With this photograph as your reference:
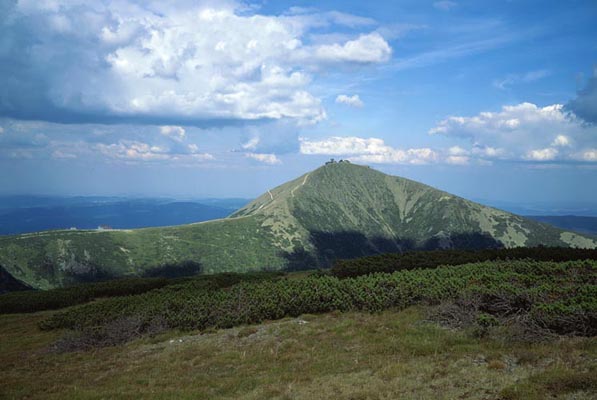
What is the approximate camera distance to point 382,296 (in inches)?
1092

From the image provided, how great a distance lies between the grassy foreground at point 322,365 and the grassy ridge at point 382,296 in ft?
4.64

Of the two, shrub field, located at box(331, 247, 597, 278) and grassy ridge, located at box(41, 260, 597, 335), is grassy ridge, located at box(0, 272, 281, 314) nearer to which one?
shrub field, located at box(331, 247, 597, 278)

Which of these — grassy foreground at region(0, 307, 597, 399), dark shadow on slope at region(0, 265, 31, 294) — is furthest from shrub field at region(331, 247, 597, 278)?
dark shadow on slope at region(0, 265, 31, 294)

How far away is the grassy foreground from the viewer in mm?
14180

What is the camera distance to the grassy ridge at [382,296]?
2228 cm

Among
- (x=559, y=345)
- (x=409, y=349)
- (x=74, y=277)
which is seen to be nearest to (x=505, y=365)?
(x=559, y=345)

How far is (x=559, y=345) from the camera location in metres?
16.7

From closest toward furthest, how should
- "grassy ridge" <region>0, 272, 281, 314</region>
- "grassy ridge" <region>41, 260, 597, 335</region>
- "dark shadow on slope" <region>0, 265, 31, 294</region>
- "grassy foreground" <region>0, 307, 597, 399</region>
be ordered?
"grassy foreground" <region>0, 307, 597, 399</region>
"grassy ridge" <region>41, 260, 597, 335</region>
"grassy ridge" <region>0, 272, 281, 314</region>
"dark shadow on slope" <region>0, 265, 31, 294</region>

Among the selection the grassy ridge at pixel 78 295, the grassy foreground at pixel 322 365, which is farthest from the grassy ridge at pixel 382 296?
the grassy ridge at pixel 78 295

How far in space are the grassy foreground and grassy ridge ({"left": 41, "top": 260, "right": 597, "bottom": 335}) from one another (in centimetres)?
141

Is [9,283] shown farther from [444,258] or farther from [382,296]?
[382,296]

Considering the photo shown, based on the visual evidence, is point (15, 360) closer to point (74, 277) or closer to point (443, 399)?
point (443, 399)

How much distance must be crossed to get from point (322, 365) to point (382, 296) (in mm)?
10465

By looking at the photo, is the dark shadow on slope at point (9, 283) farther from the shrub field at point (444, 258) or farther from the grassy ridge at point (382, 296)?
the shrub field at point (444, 258)
